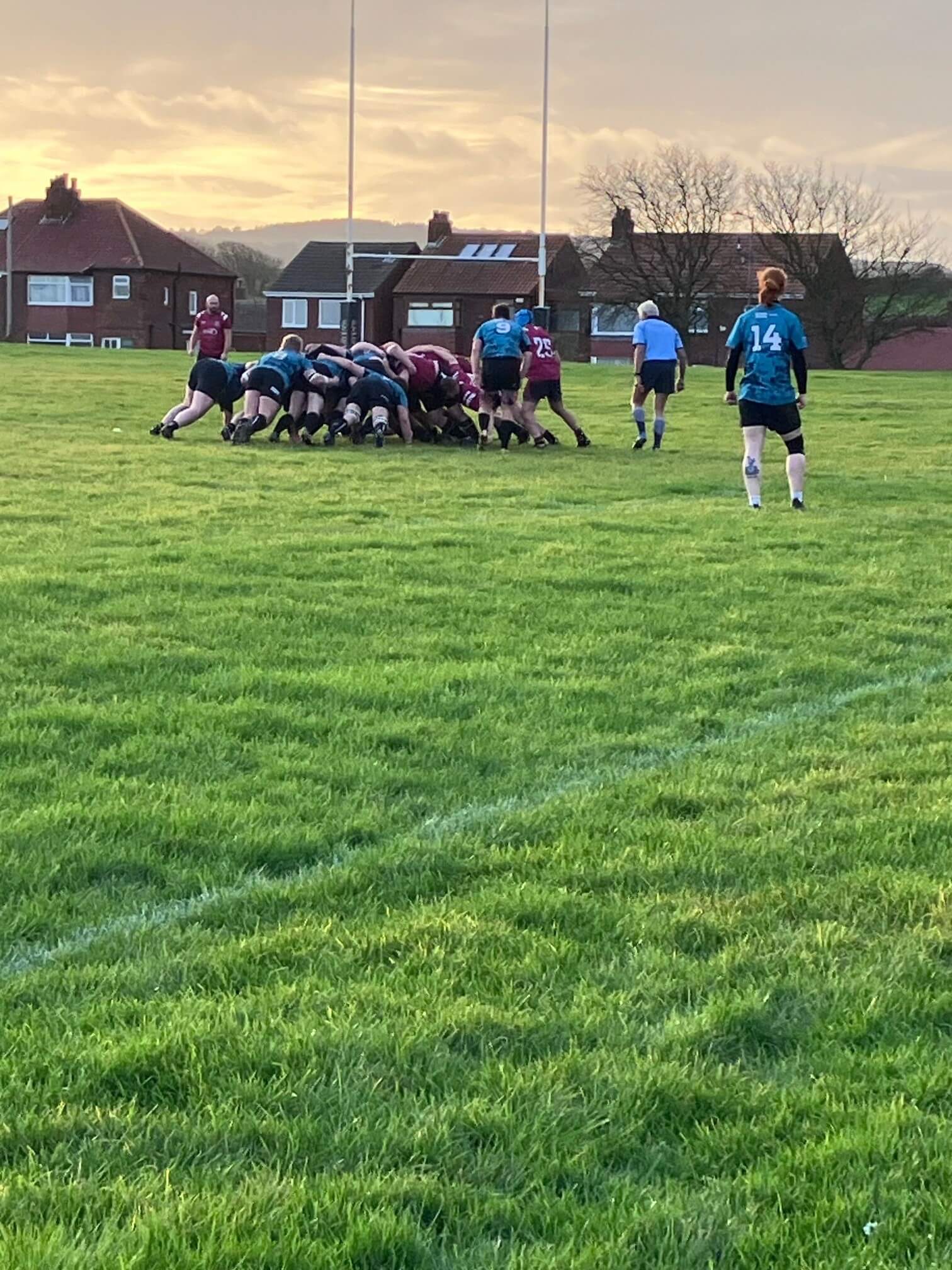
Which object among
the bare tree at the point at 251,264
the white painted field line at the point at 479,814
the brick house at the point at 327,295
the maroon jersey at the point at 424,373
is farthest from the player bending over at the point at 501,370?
the bare tree at the point at 251,264

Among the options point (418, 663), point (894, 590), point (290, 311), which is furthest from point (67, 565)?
point (290, 311)

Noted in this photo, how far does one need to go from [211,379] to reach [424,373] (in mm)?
2695

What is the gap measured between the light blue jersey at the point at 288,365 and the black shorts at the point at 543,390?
8.90 ft

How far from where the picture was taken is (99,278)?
70562 mm

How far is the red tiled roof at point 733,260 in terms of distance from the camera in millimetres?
68938

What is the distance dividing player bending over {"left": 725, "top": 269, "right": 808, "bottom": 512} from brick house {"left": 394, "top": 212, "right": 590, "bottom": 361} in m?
56.2

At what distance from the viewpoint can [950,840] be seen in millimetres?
4848

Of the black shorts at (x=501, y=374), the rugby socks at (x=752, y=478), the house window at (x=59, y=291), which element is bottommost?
the rugby socks at (x=752, y=478)

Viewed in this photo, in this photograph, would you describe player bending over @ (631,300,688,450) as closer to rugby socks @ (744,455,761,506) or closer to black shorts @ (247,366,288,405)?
black shorts @ (247,366,288,405)

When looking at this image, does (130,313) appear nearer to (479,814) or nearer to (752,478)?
(752,478)

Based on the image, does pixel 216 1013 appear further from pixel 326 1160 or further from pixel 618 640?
pixel 618 640

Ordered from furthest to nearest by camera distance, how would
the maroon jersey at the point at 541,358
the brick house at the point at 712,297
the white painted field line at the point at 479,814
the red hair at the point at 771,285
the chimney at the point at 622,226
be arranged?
the chimney at the point at 622,226
the brick house at the point at 712,297
the maroon jersey at the point at 541,358
the red hair at the point at 771,285
the white painted field line at the point at 479,814

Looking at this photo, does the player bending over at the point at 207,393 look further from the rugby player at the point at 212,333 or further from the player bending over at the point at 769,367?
the player bending over at the point at 769,367

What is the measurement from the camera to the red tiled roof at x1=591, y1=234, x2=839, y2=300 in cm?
6894
